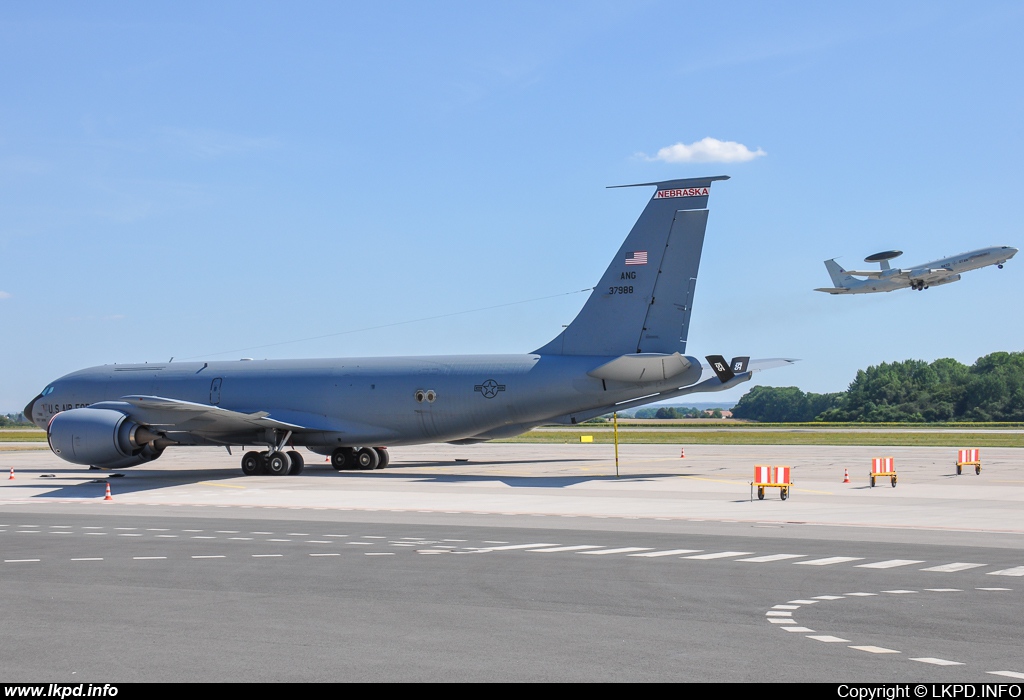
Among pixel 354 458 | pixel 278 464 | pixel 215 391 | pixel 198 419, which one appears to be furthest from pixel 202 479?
pixel 354 458

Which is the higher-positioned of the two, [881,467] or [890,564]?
[881,467]

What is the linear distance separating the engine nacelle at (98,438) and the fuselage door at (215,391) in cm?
445

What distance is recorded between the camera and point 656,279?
1367 inches

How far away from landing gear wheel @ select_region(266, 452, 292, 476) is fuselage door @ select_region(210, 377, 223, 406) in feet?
16.8

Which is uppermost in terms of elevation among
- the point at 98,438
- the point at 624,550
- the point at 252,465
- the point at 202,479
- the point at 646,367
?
the point at 646,367

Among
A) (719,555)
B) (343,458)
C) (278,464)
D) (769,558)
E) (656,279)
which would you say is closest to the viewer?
(769,558)

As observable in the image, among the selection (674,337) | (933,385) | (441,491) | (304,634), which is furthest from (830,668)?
(933,385)

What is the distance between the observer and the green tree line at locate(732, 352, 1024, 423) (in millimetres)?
127250

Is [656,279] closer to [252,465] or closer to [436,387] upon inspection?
[436,387]

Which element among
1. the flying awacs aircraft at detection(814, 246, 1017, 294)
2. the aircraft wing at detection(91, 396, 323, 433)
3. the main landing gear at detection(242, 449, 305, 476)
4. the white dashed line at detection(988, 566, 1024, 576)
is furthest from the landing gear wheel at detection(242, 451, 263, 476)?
the flying awacs aircraft at detection(814, 246, 1017, 294)

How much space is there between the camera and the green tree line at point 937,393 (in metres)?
127

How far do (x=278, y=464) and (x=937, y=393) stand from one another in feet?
377

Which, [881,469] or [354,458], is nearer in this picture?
[881,469]

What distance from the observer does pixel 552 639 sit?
992 centimetres
